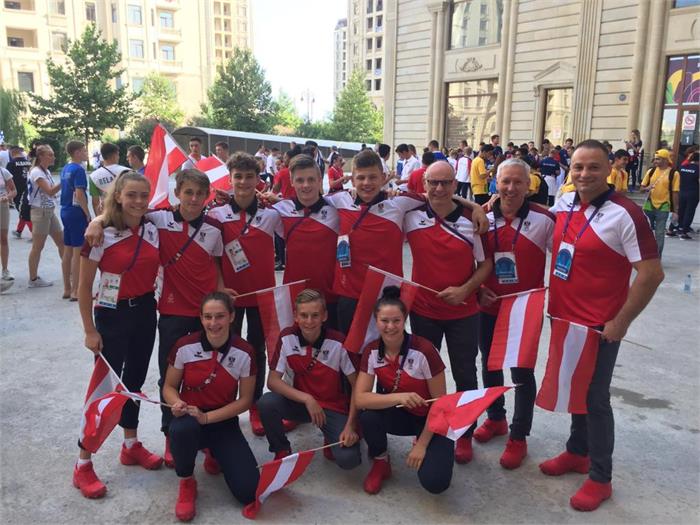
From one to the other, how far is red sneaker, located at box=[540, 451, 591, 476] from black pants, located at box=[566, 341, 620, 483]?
0.82 ft

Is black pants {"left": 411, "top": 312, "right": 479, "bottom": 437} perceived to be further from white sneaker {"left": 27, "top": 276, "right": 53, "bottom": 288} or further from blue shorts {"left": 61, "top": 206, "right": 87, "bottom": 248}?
white sneaker {"left": 27, "top": 276, "right": 53, "bottom": 288}

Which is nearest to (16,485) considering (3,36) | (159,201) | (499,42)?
(159,201)

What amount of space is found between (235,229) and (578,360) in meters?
2.42

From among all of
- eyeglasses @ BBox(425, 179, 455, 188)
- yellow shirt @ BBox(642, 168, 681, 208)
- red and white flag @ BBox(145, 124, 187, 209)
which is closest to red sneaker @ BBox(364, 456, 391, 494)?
eyeglasses @ BBox(425, 179, 455, 188)

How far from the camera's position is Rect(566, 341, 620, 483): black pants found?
3.16 m

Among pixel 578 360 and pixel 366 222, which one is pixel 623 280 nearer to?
pixel 578 360

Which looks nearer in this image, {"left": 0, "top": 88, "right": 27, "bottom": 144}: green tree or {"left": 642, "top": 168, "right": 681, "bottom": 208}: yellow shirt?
{"left": 642, "top": 168, "right": 681, "bottom": 208}: yellow shirt

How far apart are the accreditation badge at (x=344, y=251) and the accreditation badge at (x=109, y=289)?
1459mm

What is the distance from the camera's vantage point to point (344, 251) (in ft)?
12.5

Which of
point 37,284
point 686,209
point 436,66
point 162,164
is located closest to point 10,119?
point 436,66

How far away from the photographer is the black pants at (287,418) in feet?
11.1

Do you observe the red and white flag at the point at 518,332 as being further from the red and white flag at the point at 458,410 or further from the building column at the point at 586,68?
the building column at the point at 586,68

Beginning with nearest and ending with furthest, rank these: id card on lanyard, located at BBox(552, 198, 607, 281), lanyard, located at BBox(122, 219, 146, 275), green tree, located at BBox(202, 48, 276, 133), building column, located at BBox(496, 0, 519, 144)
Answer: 1. id card on lanyard, located at BBox(552, 198, 607, 281)
2. lanyard, located at BBox(122, 219, 146, 275)
3. building column, located at BBox(496, 0, 519, 144)
4. green tree, located at BBox(202, 48, 276, 133)

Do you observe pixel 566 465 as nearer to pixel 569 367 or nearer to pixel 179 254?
pixel 569 367
